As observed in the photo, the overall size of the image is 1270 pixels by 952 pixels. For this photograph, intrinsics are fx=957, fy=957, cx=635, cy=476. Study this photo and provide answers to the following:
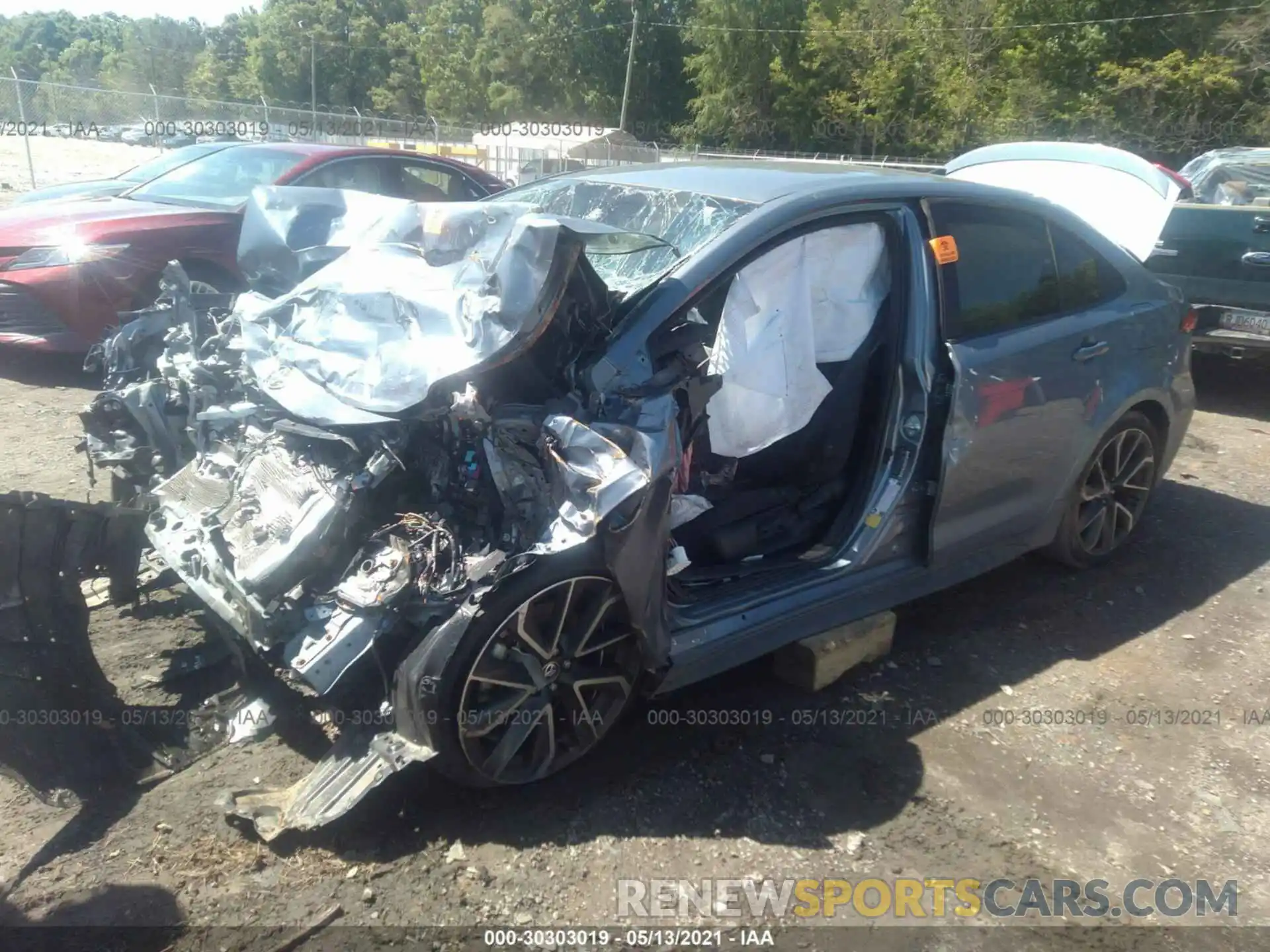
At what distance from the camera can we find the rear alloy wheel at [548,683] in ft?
8.81

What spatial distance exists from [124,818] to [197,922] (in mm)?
521

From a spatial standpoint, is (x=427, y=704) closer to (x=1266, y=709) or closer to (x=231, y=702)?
(x=231, y=702)

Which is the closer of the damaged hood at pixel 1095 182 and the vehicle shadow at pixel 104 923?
the vehicle shadow at pixel 104 923

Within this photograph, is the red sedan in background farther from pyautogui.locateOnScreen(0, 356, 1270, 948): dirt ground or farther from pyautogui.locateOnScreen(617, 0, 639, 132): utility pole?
pyautogui.locateOnScreen(617, 0, 639, 132): utility pole

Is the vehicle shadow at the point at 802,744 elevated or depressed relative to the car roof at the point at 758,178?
depressed

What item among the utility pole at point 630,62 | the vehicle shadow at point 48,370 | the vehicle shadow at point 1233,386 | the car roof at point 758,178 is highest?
the utility pole at point 630,62

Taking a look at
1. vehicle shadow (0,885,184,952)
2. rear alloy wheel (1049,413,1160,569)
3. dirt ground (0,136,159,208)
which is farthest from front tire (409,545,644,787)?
dirt ground (0,136,159,208)

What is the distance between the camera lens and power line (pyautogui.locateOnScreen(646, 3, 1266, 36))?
3102 cm

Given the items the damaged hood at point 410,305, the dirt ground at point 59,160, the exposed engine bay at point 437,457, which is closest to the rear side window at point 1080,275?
the exposed engine bay at point 437,457

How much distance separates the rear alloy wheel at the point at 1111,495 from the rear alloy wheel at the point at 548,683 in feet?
8.02

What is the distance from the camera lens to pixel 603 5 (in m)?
50.4

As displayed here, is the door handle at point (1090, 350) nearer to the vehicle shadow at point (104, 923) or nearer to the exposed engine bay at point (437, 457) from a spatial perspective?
the exposed engine bay at point (437, 457)

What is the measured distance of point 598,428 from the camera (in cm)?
270

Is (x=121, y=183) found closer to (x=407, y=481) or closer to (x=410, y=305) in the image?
(x=410, y=305)
